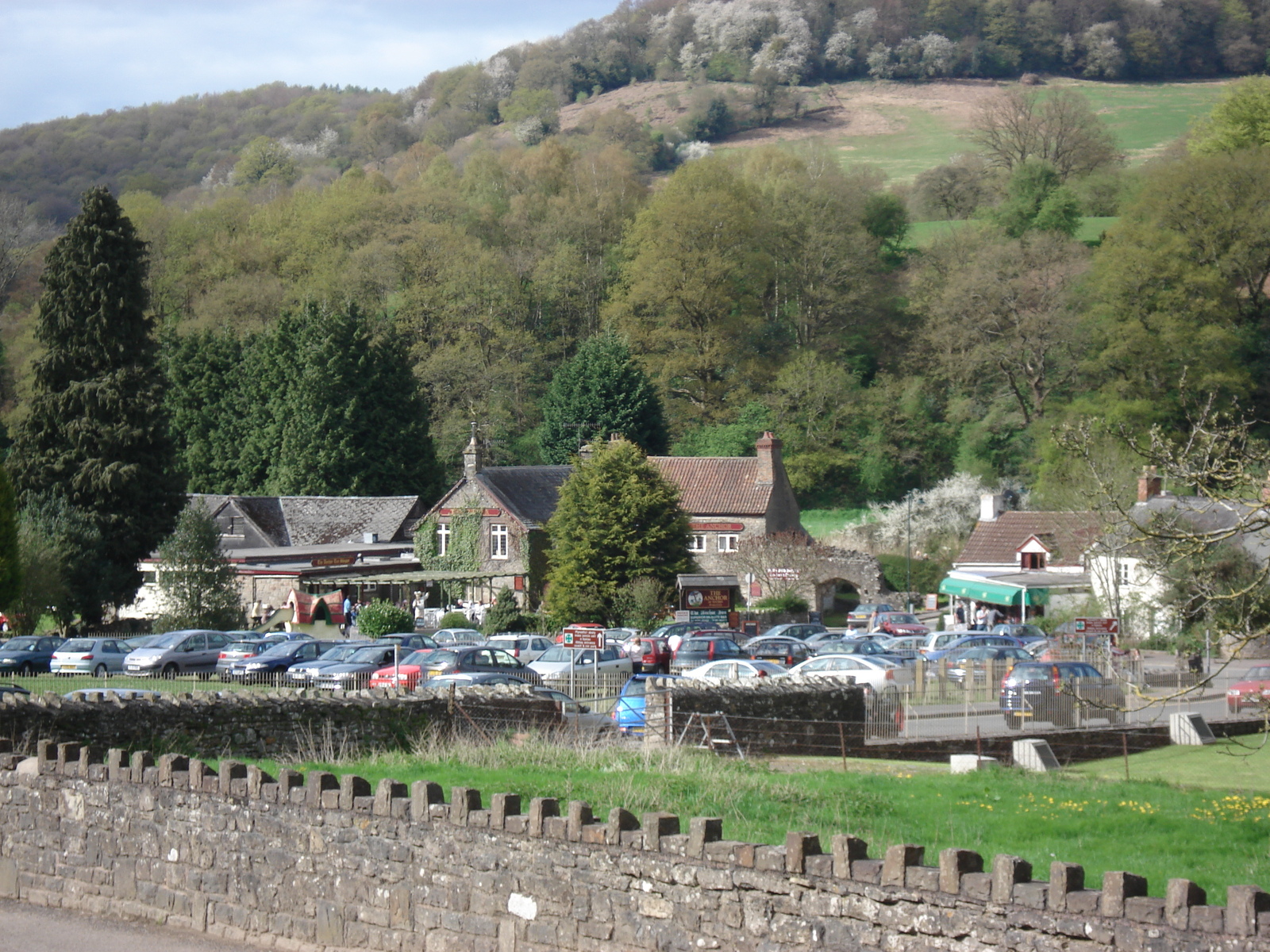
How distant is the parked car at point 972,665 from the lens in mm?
28406

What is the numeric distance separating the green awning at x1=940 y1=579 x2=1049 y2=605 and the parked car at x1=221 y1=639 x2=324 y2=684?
27.8 m

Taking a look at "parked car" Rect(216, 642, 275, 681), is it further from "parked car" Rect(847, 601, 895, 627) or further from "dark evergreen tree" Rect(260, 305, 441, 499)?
"dark evergreen tree" Rect(260, 305, 441, 499)

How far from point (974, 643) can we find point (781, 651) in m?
5.78

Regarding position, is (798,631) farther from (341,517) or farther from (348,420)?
(348,420)

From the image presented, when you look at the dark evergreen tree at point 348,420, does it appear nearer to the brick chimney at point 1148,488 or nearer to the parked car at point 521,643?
the parked car at point 521,643

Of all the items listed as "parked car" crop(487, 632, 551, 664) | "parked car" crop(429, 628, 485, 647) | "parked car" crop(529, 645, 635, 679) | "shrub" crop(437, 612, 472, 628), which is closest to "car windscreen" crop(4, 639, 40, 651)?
"parked car" crop(429, 628, 485, 647)

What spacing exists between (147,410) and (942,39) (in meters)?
119

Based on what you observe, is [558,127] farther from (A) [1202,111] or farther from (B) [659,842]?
(B) [659,842]

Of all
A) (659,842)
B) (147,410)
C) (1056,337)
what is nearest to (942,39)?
(1056,337)

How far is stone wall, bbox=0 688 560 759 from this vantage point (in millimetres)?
17109

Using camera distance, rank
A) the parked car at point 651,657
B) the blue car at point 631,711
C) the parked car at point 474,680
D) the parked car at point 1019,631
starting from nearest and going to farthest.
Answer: the blue car at point 631,711, the parked car at point 474,680, the parked car at point 651,657, the parked car at point 1019,631

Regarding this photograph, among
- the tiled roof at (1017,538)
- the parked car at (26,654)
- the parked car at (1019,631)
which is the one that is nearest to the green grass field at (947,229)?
the tiled roof at (1017,538)

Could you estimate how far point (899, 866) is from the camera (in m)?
8.22

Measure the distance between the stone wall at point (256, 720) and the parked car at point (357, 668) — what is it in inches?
321
